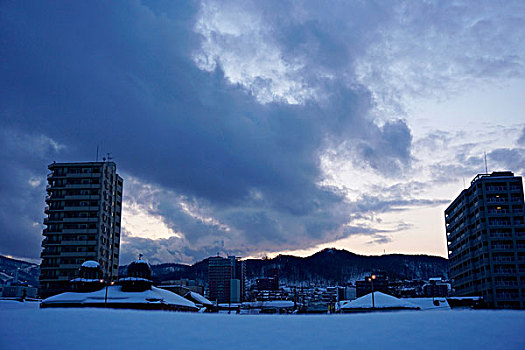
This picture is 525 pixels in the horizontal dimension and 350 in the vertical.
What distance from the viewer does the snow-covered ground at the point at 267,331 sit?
95.5 ft

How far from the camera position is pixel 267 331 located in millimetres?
32094

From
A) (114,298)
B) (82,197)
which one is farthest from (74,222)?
(114,298)

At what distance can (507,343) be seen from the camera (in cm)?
2850

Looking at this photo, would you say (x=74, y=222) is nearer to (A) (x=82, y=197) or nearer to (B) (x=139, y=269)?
(A) (x=82, y=197)

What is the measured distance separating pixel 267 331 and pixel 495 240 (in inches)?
4111

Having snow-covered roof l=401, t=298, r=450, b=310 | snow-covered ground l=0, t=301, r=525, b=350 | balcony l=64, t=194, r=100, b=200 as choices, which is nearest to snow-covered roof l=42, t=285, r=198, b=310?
snow-covered ground l=0, t=301, r=525, b=350

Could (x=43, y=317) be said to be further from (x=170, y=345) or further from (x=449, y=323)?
(x=449, y=323)

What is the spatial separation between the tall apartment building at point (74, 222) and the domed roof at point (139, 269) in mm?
33878

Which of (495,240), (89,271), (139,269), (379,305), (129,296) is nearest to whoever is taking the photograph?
(129,296)

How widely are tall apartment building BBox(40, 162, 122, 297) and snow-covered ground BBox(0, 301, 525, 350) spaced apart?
84233 millimetres

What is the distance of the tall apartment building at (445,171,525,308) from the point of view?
11281cm

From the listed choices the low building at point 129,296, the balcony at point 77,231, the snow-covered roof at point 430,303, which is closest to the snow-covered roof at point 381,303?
the snow-covered roof at point 430,303

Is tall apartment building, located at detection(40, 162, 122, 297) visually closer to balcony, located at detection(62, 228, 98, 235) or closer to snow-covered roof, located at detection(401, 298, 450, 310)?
balcony, located at detection(62, 228, 98, 235)

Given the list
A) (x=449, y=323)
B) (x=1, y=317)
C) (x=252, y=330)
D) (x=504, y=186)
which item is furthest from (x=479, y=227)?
(x=1, y=317)
